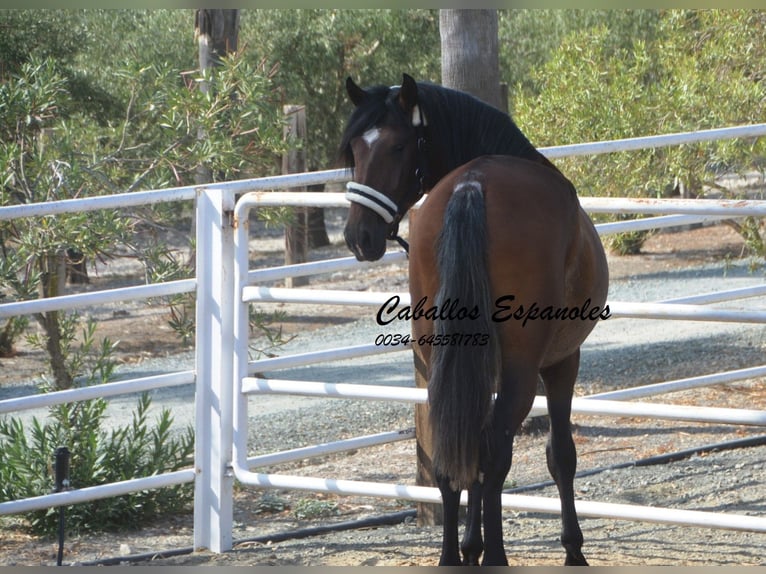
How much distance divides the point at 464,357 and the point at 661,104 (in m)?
5.79

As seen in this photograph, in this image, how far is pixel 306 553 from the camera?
12.7ft

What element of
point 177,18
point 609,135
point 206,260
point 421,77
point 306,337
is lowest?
point 306,337

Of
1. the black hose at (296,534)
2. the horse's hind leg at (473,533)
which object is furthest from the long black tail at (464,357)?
the black hose at (296,534)

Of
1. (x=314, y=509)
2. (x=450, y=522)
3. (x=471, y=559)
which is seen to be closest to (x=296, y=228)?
(x=314, y=509)

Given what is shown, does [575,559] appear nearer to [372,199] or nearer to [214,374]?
[372,199]

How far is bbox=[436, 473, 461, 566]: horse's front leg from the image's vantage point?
2.95m

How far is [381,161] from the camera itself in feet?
10.1

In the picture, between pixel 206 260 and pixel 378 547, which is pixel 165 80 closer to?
pixel 206 260

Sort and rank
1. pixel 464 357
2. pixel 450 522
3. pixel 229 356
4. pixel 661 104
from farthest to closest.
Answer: pixel 661 104, pixel 229 356, pixel 450 522, pixel 464 357

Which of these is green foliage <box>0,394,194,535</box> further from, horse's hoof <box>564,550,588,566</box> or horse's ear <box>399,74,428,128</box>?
horse's ear <box>399,74,428,128</box>

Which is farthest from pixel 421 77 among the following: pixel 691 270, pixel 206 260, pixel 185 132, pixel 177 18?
pixel 206 260

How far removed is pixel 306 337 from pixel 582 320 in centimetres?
716

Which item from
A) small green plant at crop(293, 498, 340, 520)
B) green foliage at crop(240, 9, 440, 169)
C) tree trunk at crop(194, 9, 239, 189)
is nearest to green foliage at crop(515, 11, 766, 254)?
tree trunk at crop(194, 9, 239, 189)

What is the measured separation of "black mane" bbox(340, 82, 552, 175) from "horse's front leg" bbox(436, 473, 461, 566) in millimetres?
1037
